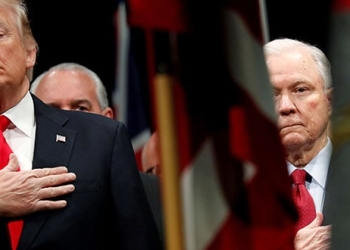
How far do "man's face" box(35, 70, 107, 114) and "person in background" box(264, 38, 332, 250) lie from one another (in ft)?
3.41

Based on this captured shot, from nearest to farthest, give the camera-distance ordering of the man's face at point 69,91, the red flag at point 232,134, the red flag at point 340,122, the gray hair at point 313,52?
1. the red flag at point 340,122
2. the red flag at point 232,134
3. the gray hair at point 313,52
4. the man's face at point 69,91

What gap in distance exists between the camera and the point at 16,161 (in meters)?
3.03

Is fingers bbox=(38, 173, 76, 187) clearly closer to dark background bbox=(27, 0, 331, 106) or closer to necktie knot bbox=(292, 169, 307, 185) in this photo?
necktie knot bbox=(292, 169, 307, 185)

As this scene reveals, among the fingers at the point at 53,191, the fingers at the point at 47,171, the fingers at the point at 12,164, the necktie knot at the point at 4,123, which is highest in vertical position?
the necktie knot at the point at 4,123

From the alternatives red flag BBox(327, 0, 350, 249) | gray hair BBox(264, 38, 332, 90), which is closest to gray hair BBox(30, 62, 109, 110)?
gray hair BBox(264, 38, 332, 90)

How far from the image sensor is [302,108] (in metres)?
3.43

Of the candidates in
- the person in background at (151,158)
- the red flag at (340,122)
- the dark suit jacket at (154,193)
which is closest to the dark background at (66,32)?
the person in background at (151,158)

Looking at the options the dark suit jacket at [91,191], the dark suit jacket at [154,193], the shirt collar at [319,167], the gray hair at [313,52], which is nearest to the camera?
the dark suit jacket at [91,191]

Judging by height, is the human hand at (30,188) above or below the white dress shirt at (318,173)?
above

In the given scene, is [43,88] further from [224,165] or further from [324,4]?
[224,165]

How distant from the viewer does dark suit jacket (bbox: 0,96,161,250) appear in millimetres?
2961

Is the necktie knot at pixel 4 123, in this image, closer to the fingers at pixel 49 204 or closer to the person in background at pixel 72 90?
the fingers at pixel 49 204

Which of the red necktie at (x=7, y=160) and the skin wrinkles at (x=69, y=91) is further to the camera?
the skin wrinkles at (x=69, y=91)

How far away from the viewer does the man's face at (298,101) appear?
3.40 m
